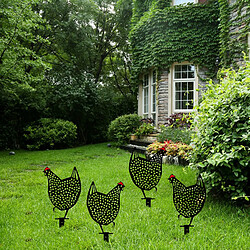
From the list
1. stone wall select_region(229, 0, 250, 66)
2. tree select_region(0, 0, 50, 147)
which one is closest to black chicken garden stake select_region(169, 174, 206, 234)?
stone wall select_region(229, 0, 250, 66)

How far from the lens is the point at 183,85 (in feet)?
32.3

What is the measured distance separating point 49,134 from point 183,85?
635cm

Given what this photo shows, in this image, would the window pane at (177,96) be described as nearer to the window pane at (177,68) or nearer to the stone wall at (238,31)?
the window pane at (177,68)

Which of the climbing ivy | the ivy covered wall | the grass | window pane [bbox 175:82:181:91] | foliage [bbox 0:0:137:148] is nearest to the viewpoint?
the grass

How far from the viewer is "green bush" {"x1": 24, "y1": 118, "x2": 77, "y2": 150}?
10.6 metres

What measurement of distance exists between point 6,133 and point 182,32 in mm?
9096

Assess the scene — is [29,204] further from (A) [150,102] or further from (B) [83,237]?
(A) [150,102]

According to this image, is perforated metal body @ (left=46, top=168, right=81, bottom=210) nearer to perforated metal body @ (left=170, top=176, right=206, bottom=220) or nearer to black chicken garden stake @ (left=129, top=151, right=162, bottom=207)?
black chicken garden stake @ (left=129, top=151, right=162, bottom=207)

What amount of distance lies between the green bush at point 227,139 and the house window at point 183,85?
6.51 meters

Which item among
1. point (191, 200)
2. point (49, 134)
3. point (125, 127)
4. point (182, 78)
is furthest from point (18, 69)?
point (191, 200)

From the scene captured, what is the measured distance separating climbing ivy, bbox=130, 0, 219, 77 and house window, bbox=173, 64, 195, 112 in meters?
0.42

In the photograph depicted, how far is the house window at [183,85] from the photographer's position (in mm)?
9781

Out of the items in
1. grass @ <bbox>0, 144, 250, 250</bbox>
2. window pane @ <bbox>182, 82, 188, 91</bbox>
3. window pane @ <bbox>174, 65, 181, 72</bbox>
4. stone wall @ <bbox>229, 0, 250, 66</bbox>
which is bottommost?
grass @ <bbox>0, 144, 250, 250</bbox>

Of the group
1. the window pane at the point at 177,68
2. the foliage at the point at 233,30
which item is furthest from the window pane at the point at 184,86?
the foliage at the point at 233,30
